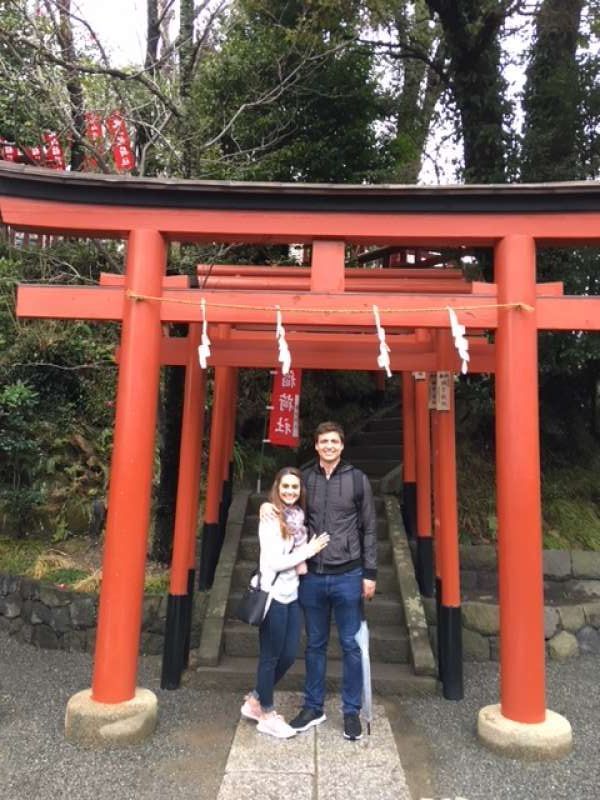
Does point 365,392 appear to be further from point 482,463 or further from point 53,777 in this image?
point 53,777

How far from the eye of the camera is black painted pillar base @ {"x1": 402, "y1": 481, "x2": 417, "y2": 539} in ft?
22.2

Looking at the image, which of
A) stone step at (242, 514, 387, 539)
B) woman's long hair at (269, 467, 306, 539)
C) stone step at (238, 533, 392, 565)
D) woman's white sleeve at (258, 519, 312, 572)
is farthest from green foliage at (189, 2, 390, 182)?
woman's white sleeve at (258, 519, 312, 572)

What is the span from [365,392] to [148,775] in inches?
311

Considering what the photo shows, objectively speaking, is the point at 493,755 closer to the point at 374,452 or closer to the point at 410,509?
the point at 410,509

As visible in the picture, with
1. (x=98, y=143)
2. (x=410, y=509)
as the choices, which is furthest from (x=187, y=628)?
(x=98, y=143)

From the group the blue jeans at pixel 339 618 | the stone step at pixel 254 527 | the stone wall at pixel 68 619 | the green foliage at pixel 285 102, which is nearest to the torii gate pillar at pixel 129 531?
the blue jeans at pixel 339 618

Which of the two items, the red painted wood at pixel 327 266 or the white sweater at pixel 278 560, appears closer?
the white sweater at pixel 278 560

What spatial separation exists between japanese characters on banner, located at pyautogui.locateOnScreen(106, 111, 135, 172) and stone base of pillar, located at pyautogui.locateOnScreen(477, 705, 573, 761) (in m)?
6.90

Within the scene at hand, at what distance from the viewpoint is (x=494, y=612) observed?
219 inches

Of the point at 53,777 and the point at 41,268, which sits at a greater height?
the point at 41,268

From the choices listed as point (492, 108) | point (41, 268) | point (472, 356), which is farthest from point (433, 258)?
point (41, 268)

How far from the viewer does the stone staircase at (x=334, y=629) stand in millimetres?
4715

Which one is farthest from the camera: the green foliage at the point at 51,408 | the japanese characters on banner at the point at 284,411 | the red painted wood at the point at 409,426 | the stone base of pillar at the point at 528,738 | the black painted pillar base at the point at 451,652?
the green foliage at the point at 51,408

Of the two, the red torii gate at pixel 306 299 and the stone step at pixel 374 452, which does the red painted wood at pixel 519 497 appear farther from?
the stone step at pixel 374 452
